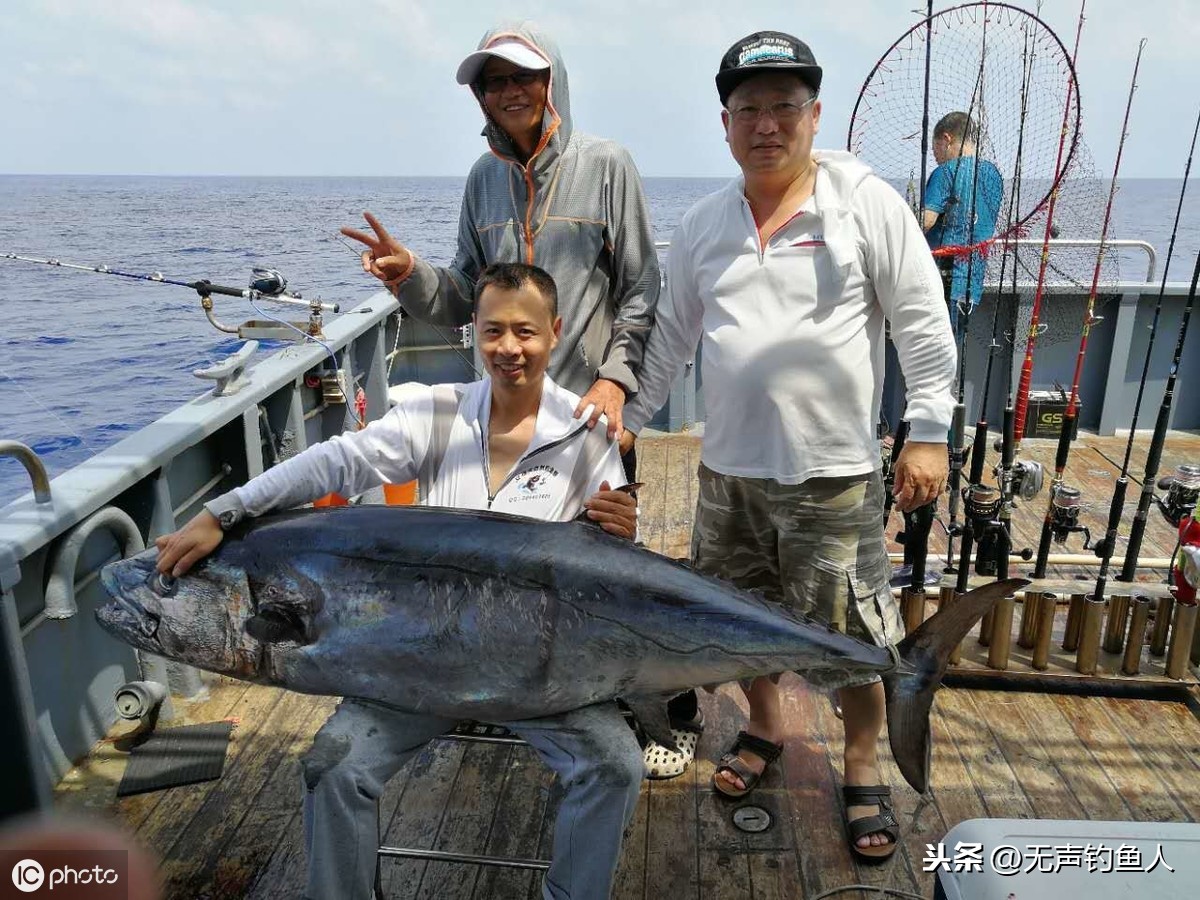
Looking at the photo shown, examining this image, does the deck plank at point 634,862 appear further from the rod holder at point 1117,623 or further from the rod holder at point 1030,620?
the rod holder at point 1117,623

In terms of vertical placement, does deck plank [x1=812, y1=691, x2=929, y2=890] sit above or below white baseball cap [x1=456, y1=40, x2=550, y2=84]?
below

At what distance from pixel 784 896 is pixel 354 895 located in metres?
1.03

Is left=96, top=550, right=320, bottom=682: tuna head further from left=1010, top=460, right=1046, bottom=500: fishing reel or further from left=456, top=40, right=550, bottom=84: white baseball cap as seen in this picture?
left=1010, top=460, right=1046, bottom=500: fishing reel

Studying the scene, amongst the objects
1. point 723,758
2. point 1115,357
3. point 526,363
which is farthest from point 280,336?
point 1115,357

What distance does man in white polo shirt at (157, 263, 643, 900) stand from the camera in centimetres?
174

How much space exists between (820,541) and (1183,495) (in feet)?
5.53

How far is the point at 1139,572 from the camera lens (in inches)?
154

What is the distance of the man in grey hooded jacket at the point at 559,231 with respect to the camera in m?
2.37

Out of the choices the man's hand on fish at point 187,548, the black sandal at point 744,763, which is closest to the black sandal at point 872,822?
the black sandal at point 744,763

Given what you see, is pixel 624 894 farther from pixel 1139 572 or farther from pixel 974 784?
pixel 1139 572

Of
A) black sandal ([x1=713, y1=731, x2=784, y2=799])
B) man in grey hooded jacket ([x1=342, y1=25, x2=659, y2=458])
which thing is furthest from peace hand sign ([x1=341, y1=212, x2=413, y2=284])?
black sandal ([x1=713, y1=731, x2=784, y2=799])

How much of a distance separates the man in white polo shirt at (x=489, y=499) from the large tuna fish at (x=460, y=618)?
0.07 m

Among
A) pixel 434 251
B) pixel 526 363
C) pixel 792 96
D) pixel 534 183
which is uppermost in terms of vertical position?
pixel 792 96

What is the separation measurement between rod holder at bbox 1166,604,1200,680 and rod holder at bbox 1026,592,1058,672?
1.20 ft
